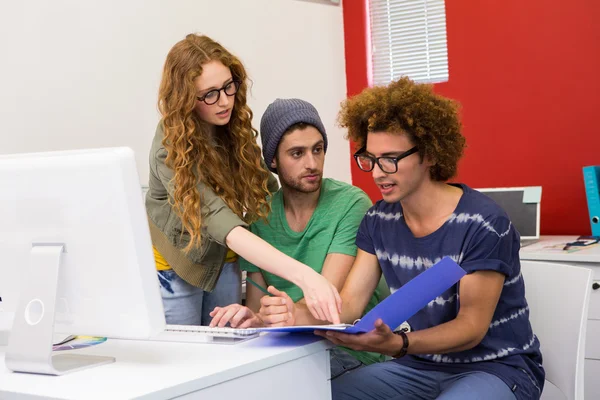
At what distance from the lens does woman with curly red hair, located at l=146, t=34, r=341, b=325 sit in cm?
209

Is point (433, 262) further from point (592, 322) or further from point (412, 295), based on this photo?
point (592, 322)

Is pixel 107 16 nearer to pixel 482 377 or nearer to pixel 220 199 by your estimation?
pixel 220 199

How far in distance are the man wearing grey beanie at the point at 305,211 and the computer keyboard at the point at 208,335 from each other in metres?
0.38

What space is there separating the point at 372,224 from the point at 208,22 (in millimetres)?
2043

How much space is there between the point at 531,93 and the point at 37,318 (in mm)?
3003

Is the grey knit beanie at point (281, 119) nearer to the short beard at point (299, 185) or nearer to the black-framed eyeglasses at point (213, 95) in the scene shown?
the short beard at point (299, 185)

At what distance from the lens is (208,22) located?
380 cm

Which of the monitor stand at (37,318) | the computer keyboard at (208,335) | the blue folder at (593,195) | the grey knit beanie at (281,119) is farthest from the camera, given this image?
the blue folder at (593,195)

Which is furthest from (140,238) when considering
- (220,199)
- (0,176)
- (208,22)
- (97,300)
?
(208,22)

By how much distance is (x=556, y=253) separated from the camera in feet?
10.2

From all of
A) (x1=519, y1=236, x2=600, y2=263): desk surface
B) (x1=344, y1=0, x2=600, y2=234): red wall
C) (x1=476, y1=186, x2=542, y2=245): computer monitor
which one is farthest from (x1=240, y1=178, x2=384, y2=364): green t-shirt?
(x1=344, y1=0, x2=600, y2=234): red wall

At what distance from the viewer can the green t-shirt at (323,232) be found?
2.21m

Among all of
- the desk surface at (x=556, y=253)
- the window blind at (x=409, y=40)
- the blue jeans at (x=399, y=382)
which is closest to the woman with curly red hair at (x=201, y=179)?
the blue jeans at (x=399, y=382)

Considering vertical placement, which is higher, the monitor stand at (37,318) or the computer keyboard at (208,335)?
the monitor stand at (37,318)
